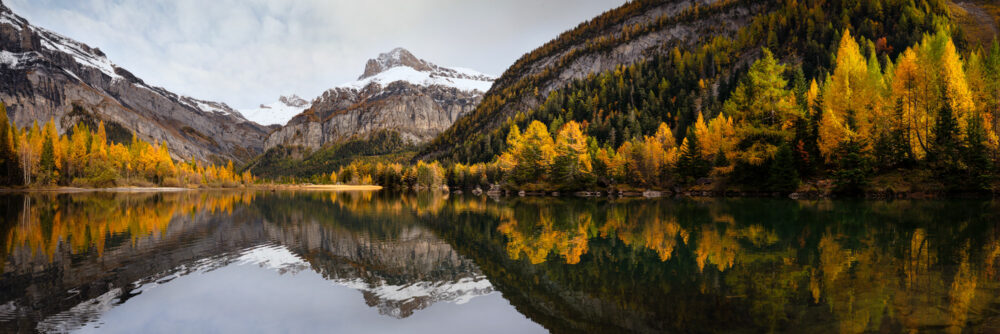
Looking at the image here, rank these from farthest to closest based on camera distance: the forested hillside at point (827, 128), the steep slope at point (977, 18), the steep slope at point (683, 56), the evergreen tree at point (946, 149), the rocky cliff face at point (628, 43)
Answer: the rocky cliff face at point (628, 43)
the steep slope at point (683, 56)
the steep slope at point (977, 18)
the forested hillside at point (827, 128)
the evergreen tree at point (946, 149)

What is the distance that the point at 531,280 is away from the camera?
1149 cm

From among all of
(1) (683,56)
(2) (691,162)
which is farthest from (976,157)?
(1) (683,56)

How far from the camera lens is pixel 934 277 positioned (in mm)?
9055

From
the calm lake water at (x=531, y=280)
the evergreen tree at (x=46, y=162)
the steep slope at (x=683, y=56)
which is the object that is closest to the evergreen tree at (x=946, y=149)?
the steep slope at (x=683, y=56)

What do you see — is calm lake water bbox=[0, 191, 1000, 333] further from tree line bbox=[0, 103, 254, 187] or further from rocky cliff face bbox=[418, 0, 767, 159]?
rocky cliff face bbox=[418, 0, 767, 159]

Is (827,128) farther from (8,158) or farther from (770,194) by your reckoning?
(8,158)

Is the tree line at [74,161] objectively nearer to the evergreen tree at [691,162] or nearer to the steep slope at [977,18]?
the evergreen tree at [691,162]

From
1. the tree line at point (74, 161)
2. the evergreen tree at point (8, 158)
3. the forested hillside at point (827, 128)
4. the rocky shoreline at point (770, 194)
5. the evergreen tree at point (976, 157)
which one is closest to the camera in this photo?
the evergreen tree at point (976, 157)

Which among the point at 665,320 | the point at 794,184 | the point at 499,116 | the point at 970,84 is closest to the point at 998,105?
the point at 970,84

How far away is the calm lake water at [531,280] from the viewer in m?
7.62

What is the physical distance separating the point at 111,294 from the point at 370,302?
6.80 m

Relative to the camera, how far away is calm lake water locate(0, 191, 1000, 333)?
300 inches

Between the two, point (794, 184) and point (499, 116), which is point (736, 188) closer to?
point (794, 184)

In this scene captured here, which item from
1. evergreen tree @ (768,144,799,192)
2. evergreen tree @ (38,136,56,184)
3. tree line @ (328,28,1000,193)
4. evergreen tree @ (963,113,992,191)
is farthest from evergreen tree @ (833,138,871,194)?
evergreen tree @ (38,136,56,184)
